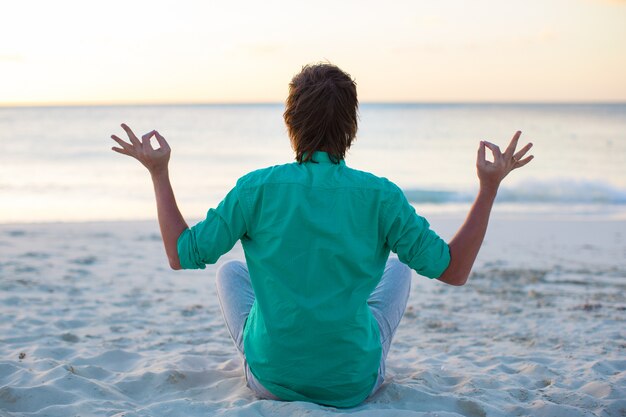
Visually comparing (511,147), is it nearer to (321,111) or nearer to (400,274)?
(321,111)

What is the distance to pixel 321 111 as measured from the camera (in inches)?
98.4

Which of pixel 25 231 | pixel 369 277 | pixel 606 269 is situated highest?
pixel 369 277

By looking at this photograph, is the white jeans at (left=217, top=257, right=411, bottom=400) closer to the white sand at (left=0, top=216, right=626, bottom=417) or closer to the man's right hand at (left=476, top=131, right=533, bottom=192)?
the white sand at (left=0, top=216, right=626, bottom=417)

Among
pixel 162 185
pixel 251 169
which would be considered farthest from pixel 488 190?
pixel 251 169

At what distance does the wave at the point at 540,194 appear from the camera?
15016mm

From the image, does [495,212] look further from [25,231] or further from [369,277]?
[369,277]

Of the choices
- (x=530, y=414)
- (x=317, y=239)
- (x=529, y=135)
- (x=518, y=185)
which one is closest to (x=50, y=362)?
(x=317, y=239)

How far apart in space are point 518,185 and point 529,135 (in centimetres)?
2674

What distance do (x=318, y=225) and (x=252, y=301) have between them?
90cm

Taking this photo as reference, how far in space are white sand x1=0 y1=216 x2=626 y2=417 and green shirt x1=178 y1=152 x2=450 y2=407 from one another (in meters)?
0.43

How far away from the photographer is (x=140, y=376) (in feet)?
11.9

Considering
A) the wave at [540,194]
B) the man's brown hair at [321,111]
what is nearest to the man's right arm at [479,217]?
the man's brown hair at [321,111]

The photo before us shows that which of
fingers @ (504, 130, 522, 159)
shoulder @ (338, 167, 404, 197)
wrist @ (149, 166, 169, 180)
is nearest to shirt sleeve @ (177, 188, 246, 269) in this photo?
wrist @ (149, 166, 169, 180)

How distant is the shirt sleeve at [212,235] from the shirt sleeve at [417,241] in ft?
1.81
